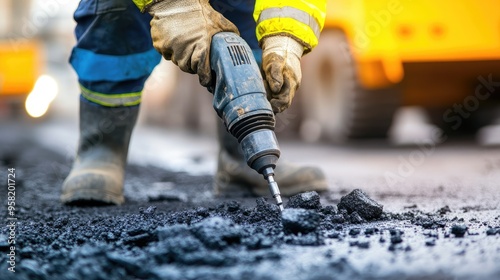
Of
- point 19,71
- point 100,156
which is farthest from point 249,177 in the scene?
point 19,71

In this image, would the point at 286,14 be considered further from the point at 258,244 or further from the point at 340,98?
the point at 340,98

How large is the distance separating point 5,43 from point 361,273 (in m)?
11.2

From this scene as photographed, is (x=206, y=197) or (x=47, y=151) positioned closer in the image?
(x=206, y=197)

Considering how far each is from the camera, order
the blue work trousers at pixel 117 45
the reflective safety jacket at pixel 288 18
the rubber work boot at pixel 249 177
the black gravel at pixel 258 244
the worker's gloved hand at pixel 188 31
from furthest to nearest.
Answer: the rubber work boot at pixel 249 177 < the blue work trousers at pixel 117 45 < the reflective safety jacket at pixel 288 18 < the worker's gloved hand at pixel 188 31 < the black gravel at pixel 258 244

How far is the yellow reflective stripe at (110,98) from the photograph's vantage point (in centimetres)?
310

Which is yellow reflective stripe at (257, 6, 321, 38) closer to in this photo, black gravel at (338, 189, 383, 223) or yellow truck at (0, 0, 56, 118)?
black gravel at (338, 189, 383, 223)

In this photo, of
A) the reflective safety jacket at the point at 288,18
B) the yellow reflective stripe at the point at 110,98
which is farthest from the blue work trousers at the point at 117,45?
the reflective safety jacket at the point at 288,18

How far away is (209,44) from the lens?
2270 mm

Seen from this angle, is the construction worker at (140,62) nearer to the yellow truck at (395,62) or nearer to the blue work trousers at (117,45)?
the blue work trousers at (117,45)

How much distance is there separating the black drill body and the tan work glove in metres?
0.08

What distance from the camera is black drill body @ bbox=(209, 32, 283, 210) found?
213 centimetres

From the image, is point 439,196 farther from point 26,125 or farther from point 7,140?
point 26,125

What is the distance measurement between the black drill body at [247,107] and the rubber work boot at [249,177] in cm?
114

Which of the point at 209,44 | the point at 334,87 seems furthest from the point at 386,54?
the point at 209,44
